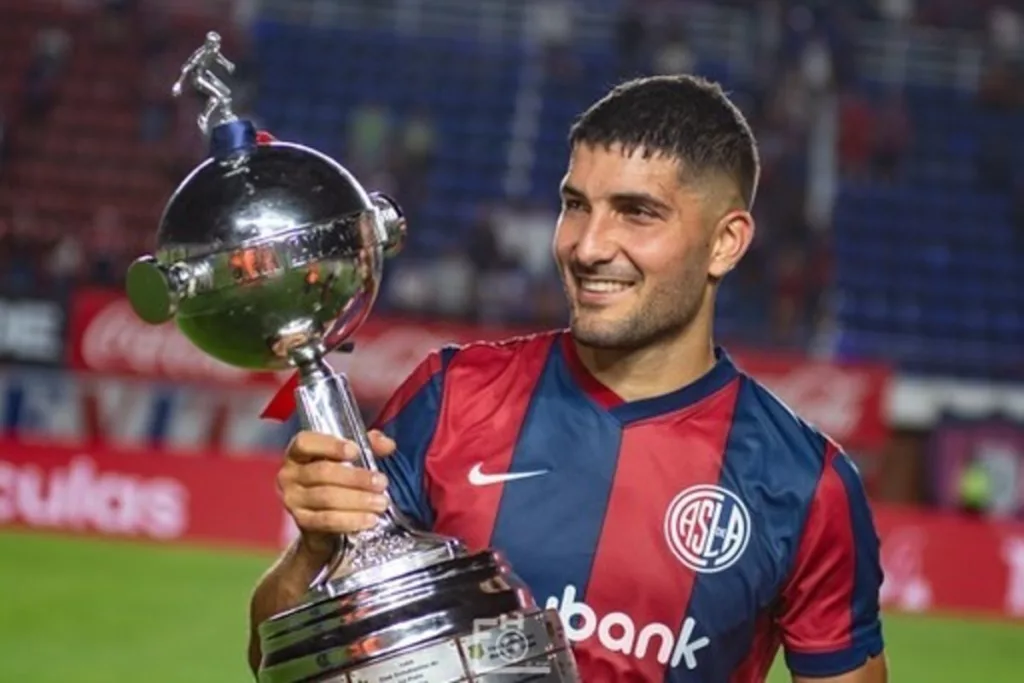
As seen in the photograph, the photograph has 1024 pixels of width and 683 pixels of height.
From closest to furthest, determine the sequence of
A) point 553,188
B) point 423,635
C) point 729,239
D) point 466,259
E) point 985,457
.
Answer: point 423,635, point 729,239, point 985,457, point 466,259, point 553,188

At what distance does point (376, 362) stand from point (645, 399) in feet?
32.4

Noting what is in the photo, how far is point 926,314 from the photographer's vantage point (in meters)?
16.7

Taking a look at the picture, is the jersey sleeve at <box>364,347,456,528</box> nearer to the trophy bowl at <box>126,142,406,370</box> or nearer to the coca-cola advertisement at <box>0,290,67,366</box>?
the trophy bowl at <box>126,142,406,370</box>

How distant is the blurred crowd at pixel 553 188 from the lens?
14.1m

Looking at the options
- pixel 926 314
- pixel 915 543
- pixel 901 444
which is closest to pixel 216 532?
pixel 915 543

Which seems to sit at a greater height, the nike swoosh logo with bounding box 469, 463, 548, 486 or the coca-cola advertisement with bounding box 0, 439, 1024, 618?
the nike swoosh logo with bounding box 469, 463, 548, 486

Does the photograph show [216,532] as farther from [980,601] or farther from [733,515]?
[733,515]

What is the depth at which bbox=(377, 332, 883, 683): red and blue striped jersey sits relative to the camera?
285cm

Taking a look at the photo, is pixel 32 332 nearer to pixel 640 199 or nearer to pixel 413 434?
pixel 413 434

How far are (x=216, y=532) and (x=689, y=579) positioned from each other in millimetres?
9174

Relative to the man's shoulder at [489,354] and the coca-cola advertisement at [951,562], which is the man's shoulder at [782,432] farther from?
the coca-cola advertisement at [951,562]

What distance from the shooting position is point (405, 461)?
2.90 m

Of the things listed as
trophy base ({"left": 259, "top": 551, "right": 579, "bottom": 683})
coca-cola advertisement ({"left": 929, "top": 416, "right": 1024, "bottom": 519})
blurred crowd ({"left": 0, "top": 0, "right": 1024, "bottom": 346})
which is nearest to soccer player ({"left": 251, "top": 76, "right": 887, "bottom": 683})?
trophy base ({"left": 259, "top": 551, "right": 579, "bottom": 683})

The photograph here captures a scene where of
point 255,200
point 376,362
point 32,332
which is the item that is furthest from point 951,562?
point 255,200
